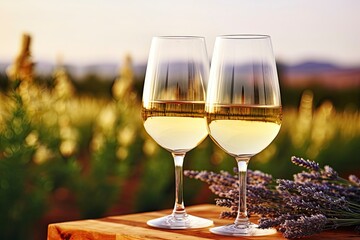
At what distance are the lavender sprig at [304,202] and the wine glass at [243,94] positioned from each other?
12 centimetres

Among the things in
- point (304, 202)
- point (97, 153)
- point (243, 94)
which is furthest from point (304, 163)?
point (97, 153)

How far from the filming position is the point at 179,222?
65.8 inches

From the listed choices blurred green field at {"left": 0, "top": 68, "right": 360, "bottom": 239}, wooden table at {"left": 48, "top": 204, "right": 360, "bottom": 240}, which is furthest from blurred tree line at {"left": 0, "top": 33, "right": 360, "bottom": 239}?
wooden table at {"left": 48, "top": 204, "right": 360, "bottom": 240}

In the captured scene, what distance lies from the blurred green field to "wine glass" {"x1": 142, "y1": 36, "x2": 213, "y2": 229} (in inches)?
54.4

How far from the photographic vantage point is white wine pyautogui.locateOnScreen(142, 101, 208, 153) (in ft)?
5.29

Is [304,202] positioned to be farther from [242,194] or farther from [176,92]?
[176,92]

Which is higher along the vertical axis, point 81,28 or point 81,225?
point 81,28

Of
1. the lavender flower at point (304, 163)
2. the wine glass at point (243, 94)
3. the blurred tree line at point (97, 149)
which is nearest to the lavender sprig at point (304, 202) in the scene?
the lavender flower at point (304, 163)

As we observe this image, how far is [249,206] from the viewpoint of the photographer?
160cm

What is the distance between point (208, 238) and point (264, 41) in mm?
389

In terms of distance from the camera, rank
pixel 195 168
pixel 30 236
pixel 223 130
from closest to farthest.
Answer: pixel 223 130 → pixel 30 236 → pixel 195 168

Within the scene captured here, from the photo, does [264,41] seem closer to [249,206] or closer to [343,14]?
[249,206]

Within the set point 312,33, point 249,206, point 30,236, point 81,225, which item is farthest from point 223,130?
point 312,33

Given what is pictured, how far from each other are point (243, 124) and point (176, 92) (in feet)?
0.60
